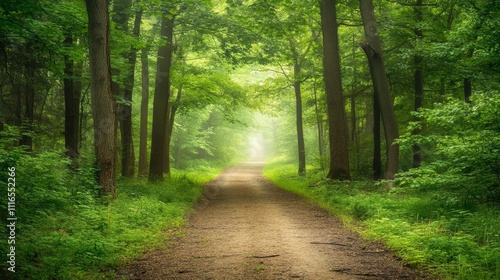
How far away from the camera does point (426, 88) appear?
19.2 m

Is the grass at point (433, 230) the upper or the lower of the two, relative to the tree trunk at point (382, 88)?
lower

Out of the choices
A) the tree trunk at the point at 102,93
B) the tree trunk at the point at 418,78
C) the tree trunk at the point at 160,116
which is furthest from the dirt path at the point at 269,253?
the tree trunk at the point at 418,78

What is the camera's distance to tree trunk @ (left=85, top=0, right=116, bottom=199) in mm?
9250

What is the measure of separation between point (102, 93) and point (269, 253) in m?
6.07

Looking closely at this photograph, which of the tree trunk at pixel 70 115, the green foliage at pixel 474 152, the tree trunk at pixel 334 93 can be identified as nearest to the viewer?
the green foliage at pixel 474 152

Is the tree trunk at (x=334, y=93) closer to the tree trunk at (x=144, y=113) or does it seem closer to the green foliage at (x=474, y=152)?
the green foliage at (x=474, y=152)

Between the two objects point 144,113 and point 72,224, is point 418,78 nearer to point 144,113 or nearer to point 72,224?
point 144,113

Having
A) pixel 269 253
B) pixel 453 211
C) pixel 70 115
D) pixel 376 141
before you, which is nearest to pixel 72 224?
pixel 269 253

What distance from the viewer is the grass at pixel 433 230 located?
5.32 metres

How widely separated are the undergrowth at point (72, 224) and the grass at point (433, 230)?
14.7 ft

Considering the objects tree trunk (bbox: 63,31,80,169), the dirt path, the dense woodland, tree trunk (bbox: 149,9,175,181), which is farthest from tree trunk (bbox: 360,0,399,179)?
tree trunk (bbox: 63,31,80,169)

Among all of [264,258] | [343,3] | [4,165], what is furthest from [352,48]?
[4,165]

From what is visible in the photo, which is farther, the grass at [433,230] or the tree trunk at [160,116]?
the tree trunk at [160,116]

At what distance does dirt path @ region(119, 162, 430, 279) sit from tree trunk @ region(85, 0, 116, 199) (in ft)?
8.52
